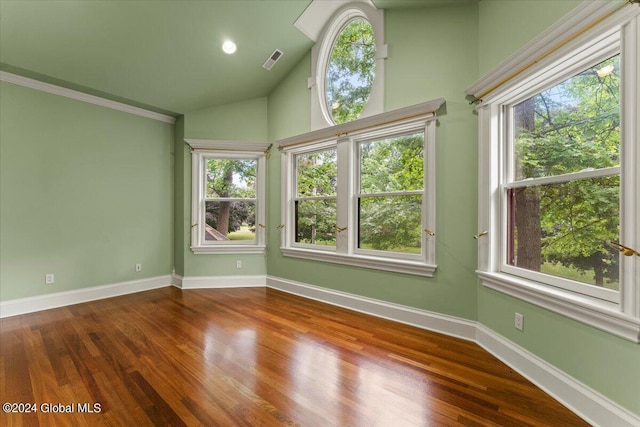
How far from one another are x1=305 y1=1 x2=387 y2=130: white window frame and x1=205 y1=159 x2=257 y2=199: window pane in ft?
4.39

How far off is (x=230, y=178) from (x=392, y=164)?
252 centimetres

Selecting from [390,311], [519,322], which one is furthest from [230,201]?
[519,322]

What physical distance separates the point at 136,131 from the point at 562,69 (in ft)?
15.6

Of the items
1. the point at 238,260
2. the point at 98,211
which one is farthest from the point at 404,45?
the point at 98,211

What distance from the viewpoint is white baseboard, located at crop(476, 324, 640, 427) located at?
1.38 meters

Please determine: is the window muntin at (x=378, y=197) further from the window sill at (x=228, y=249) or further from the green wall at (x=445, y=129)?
the window sill at (x=228, y=249)

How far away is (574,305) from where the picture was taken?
156 centimetres

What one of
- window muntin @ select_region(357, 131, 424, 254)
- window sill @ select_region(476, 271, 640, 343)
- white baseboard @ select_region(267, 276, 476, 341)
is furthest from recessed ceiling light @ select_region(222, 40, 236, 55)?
window sill @ select_region(476, 271, 640, 343)

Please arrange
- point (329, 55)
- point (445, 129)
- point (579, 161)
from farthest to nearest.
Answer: point (329, 55) → point (445, 129) → point (579, 161)

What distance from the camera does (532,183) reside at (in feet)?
6.43

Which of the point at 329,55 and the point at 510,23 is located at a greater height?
the point at 329,55

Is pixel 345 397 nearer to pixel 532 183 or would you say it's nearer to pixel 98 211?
pixel 532 183

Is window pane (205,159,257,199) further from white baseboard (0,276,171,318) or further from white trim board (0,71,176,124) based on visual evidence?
white baseboard (0,276,171,318)

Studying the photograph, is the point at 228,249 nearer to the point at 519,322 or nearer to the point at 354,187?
the point at 354,187
